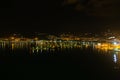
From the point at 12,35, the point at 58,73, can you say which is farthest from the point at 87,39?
the point at 58,73

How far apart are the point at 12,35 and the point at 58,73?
101824 mm

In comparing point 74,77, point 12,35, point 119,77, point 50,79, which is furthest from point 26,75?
point 12,35

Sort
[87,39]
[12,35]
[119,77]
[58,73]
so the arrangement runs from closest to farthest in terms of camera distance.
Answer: [119,77]
[58,73]
[87,39]
[12,35]

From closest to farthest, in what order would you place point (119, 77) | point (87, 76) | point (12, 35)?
point (119, 77) → point (87, 76) → point (12, 35)

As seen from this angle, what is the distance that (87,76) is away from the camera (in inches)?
888

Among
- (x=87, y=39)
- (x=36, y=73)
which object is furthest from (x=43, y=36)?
(x=36, y=73)

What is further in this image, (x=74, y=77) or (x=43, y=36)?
(x=43, y=36)

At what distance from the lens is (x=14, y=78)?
2230 centimetres

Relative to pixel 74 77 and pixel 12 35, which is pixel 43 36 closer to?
pixel 12 35

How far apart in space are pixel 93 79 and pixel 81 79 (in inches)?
41.3

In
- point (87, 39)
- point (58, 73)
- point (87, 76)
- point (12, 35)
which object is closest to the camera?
point (87, 76)

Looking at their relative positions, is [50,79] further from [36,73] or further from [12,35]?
[12,35]

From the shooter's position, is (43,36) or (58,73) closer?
(58,73)

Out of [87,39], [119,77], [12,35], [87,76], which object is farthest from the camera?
[12,35]
